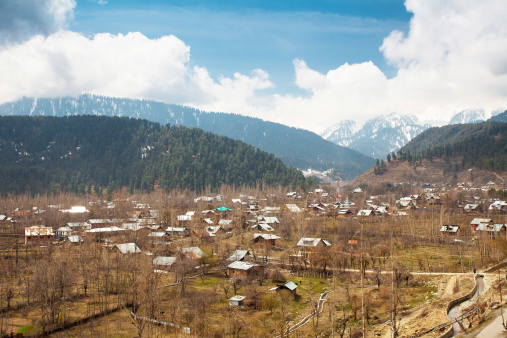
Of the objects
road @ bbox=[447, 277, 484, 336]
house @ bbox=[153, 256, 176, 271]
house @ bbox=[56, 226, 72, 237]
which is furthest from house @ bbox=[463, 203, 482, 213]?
house @ bbox=[56, 226, 72, 237]

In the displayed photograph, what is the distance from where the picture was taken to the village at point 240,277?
27547 mm

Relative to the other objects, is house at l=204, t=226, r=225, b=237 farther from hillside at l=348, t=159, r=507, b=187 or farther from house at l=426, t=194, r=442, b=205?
hillside at l=348, t=159, r=507, b=187

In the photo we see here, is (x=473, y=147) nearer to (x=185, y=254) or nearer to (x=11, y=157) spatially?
(x=185, y=254)

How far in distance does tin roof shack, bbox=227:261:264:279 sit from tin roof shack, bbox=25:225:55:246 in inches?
1187

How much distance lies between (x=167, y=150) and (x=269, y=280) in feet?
453

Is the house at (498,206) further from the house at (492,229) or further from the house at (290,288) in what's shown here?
the house at (290,288)

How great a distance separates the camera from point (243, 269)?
40.9 meters

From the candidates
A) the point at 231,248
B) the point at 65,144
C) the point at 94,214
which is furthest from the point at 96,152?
the point at 231,248

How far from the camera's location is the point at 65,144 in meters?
184

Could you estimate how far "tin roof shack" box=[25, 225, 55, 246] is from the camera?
56.3 meters

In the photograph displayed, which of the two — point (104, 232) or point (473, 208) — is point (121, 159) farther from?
point (473, 208)

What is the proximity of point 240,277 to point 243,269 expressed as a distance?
3.35 feet

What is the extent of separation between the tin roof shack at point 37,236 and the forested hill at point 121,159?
81226 millimetres

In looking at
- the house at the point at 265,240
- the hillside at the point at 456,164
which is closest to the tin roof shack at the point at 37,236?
the house at the point at 265,240
